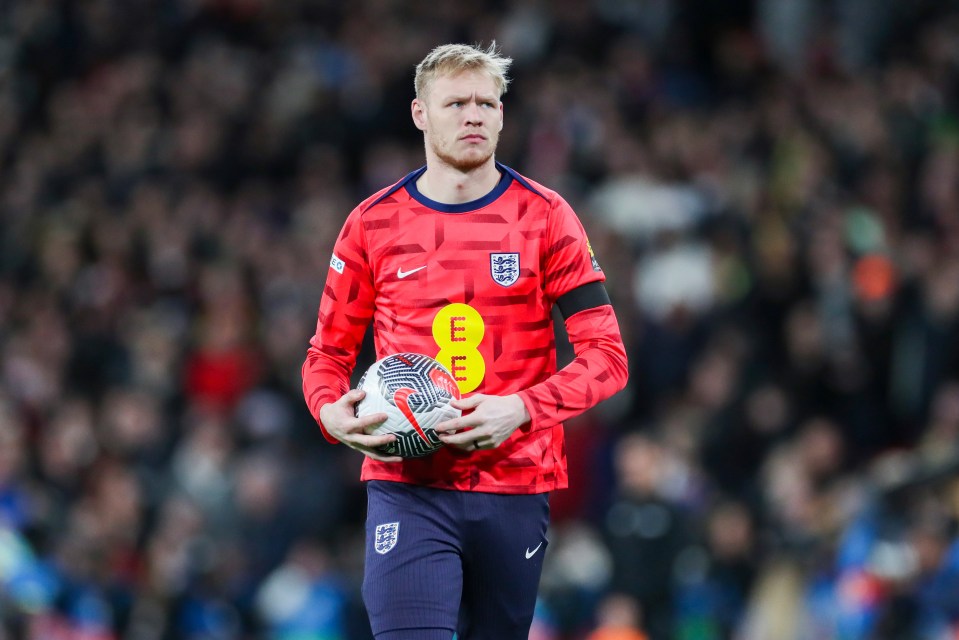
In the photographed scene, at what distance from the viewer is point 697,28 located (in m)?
14.2

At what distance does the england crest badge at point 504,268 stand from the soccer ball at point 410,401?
0.34 meters

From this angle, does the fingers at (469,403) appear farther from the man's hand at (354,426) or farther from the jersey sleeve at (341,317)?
the jersey sleeve at (341,317)

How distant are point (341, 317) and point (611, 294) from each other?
6.31 metres

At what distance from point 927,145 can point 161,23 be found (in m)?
7.83

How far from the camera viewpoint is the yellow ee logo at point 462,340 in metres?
4.65

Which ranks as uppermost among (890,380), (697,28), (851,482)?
(697,28)

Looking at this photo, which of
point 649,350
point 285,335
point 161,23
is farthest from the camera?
point 161,23

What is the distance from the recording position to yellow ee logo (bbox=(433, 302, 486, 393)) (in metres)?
4.65

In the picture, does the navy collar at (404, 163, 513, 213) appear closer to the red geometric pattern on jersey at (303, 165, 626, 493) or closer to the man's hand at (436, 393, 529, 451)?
the red geometric pattern on jersey at (303, 165, 626, 493)

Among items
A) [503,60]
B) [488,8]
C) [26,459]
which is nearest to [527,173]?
[488,8]

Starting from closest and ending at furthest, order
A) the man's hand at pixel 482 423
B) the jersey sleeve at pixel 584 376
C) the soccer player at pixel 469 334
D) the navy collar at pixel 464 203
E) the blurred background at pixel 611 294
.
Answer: the man's hand at pixel 482 423
the jersey sleeve at pixel 584 376
the soccer player at pixel 469 334
the navy collar at pixel 464 203
the blurred background at pixel 611 294

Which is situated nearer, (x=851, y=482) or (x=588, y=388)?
(x=588, y=388)

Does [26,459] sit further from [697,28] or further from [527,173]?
[697,28]

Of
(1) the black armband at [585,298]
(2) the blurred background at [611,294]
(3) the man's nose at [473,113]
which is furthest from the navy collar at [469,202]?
(2) the blurred background at [611,294]
